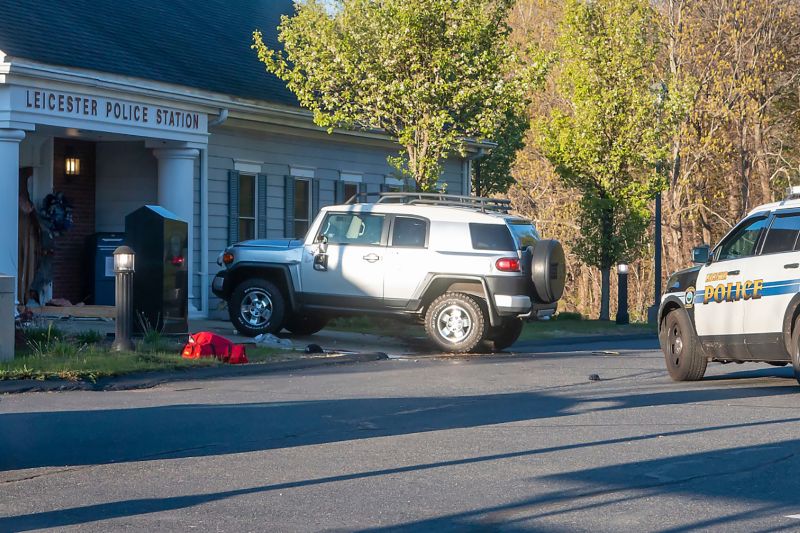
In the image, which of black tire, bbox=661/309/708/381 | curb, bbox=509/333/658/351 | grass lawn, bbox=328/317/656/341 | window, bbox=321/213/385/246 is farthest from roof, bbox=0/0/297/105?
black tire, bbox=661/309/708/381

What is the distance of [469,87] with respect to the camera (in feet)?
71.9

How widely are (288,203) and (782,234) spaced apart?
1386 cm

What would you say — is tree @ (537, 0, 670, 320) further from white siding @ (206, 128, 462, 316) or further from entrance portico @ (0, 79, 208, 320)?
entrance portico @ (0, 79, 208, 320)

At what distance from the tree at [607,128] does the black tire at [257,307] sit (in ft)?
36.3

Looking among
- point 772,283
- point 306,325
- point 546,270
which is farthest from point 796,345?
point 306,325

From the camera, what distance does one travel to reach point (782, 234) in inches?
504

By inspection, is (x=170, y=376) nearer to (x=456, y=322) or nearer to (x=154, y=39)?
(x=456, y=322)

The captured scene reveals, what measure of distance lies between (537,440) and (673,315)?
198 inches

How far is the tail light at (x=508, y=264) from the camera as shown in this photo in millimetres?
17453

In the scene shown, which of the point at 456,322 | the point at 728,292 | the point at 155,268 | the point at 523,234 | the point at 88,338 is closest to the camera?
the point at 728,292

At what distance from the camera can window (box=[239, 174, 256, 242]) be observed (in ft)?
79.5

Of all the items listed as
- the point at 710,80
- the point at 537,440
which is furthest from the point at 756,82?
the point at 537,440

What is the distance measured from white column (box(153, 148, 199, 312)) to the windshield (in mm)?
6270

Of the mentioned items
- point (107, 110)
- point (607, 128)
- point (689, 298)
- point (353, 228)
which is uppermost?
point (607, 128)
